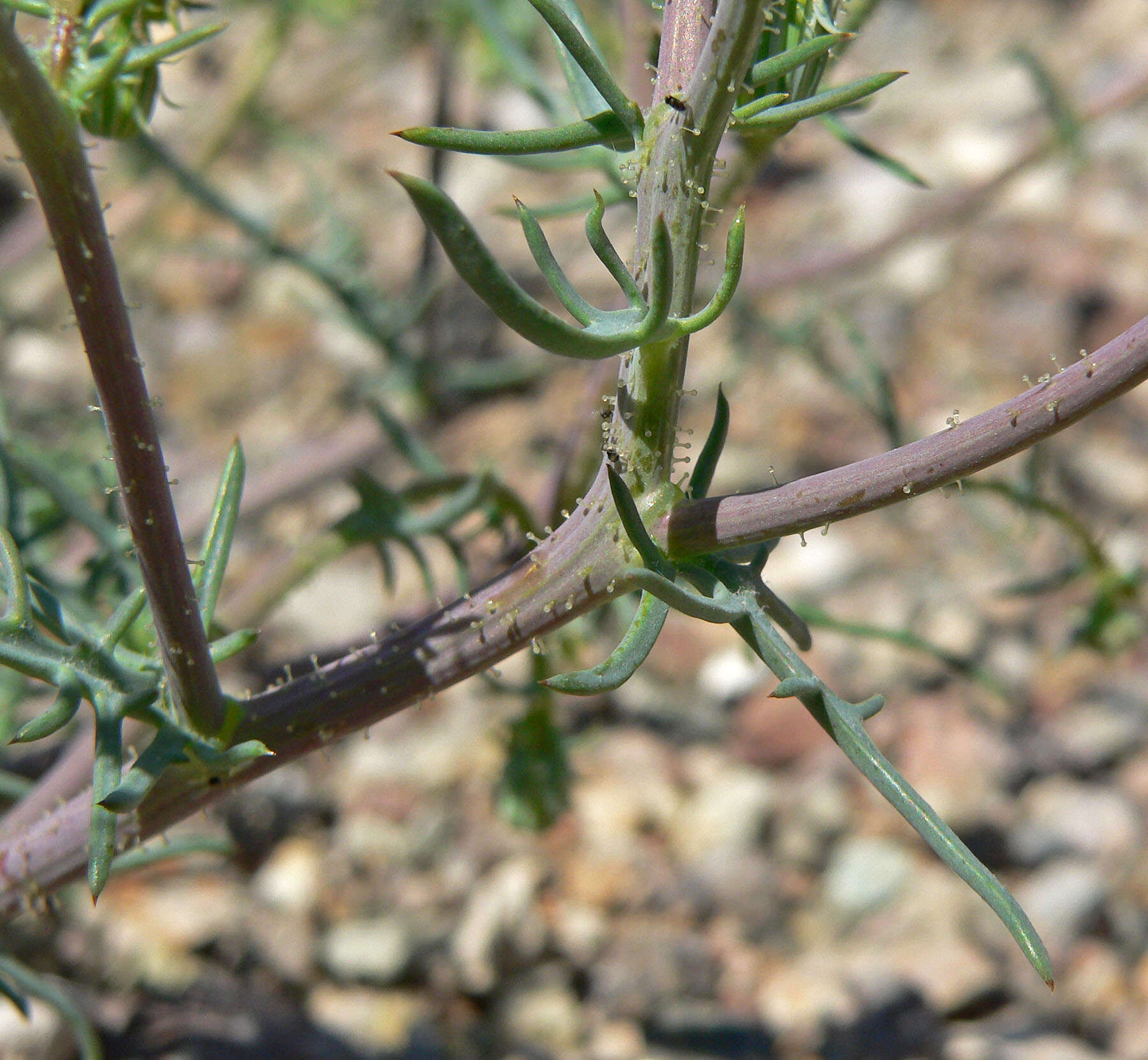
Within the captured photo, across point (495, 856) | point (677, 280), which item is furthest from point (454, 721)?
point (677, 280)

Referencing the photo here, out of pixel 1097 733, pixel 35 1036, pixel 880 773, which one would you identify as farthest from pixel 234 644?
pixel 1097 733

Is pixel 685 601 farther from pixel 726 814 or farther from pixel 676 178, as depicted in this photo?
pixel 726 814

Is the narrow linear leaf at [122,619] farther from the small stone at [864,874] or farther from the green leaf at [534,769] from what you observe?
the small stone at [864,874]

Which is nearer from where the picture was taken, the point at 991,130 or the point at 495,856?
the point at 495,856

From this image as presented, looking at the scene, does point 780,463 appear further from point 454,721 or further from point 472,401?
point 454,721

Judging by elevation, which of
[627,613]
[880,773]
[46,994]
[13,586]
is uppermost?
[13,586]

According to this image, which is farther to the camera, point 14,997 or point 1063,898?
point 1063,898

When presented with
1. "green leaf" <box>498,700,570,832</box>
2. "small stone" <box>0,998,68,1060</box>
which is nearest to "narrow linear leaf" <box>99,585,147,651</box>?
"green leaf" <box>498,700,570,832</box>
